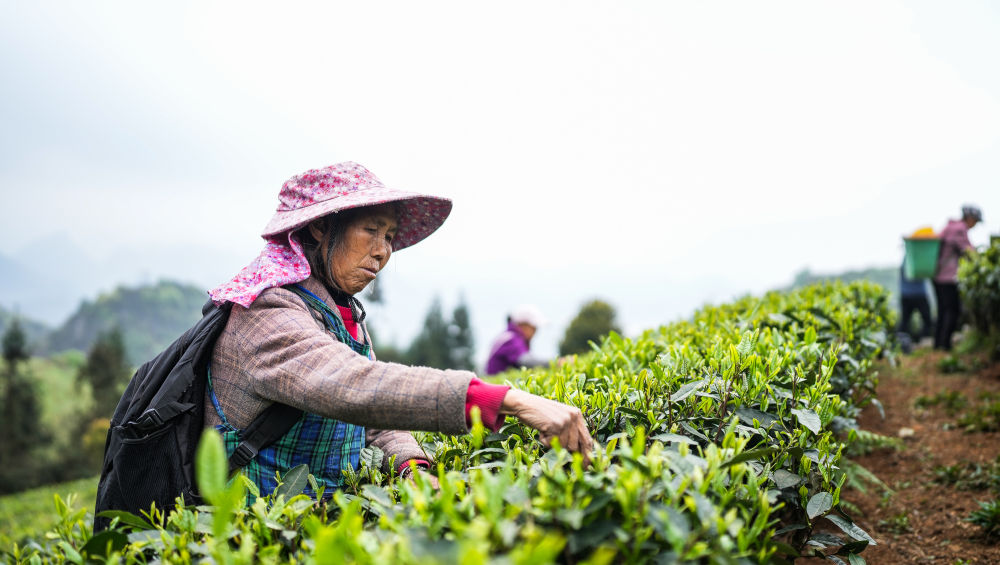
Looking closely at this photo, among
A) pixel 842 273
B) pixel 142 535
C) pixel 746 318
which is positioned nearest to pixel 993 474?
pixel 746 318

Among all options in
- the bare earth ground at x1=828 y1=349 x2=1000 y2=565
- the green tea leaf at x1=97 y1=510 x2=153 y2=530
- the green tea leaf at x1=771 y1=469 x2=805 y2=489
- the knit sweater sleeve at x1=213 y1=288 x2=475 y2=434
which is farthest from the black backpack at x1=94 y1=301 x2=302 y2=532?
the bare earth ground at x1=828 y1=349 x2=1000 y2=565

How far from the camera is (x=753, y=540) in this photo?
128cm

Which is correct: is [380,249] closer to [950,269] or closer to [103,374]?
[950,269]

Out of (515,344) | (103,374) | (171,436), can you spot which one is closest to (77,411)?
(103,374)

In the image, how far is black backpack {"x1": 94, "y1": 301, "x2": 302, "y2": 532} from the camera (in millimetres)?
1922

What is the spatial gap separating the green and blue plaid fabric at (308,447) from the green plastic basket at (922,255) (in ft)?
26.6

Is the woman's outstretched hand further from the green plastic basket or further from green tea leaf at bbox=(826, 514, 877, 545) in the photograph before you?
the green plastic basket

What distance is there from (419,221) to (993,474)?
151 inches

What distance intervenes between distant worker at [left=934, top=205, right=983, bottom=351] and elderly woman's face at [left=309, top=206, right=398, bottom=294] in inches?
329

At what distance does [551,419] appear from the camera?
1.52 metres

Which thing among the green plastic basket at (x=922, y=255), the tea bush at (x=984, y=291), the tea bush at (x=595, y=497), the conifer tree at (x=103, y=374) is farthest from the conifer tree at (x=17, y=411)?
the tea bush at (x=984, y=291)

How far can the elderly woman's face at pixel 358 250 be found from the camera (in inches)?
87.0

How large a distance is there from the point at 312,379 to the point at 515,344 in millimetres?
5993

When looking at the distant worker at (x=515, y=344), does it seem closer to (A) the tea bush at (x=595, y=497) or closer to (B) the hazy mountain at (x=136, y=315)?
(A) the tea bush at (x=595, y=497)
